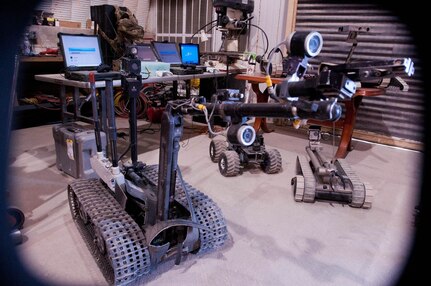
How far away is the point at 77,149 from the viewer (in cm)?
262

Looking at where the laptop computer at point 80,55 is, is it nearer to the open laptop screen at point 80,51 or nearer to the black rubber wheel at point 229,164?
the open laptop screen at point 80,51

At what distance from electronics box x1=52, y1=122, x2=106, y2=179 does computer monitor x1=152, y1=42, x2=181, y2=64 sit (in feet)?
5.68

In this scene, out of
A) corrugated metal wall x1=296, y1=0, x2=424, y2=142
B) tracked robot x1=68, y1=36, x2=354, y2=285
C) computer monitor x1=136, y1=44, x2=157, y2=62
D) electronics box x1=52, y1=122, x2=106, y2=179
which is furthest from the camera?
corrugated metal wall x1=296, y1=0, x2=424, y2=142

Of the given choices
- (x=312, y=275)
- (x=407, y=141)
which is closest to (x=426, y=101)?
(x=407, y=141)

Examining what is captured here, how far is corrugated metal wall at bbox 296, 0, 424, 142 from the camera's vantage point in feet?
13.3

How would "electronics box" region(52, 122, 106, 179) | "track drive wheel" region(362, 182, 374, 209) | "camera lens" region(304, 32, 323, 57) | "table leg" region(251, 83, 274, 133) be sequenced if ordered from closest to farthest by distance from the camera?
"camera lens" region(304, 32, 323, 57) < "track drive wheel" region(362, 182, 374, 209) < "electronics box" region(52, 122, 106, 179) < "table leg" region(251, 83, 274, 133)

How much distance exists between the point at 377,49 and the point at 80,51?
Result: 12.9 ft

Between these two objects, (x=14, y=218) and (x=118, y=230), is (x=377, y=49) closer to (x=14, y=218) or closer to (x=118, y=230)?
(x=118, y=230)

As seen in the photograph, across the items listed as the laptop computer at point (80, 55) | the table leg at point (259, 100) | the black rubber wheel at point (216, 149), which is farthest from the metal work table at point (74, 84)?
the table leg at point (259, 100)

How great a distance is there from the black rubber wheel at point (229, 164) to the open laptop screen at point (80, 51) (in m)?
1.76

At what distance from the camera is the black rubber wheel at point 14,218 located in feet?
6.11

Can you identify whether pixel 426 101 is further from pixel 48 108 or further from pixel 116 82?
pixel 48 108

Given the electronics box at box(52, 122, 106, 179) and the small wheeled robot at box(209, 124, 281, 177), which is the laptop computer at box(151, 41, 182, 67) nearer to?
the small wheeled robot at box(209, 124, 281, 177)

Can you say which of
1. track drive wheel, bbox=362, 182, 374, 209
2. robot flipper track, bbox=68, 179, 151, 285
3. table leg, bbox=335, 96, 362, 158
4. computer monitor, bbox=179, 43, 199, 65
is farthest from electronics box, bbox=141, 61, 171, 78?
track drive wheel, bbox=362, 182, 374, 209
